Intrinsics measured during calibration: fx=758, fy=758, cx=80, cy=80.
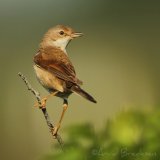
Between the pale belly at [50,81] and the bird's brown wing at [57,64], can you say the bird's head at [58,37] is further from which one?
the pale belly at [50,81]

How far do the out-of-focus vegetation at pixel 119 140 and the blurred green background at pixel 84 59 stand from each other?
10.7 ft

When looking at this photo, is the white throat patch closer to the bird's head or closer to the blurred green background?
the bird's head

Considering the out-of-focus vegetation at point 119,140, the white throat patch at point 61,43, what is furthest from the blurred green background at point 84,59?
the out-of-focus vegetation at point 119,140

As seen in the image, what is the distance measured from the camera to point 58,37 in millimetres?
6164

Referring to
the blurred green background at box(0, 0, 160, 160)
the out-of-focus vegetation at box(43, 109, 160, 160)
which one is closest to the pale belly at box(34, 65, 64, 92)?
the blurred green background at box(0, 0, 160, 160)

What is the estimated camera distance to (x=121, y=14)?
18.7 meters

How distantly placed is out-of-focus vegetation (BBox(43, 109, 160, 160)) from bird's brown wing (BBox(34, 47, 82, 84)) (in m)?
2.07

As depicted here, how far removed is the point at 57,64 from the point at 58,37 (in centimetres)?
131

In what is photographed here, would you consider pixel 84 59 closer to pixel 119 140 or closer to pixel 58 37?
pixel 58 37

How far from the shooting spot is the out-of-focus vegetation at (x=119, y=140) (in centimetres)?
221

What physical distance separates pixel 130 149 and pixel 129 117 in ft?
0.51

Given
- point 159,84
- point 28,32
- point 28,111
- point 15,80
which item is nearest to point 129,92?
point 159,84

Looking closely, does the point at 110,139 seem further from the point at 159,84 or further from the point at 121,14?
the point at 121,14

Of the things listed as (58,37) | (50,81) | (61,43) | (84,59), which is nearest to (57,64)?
(50,81)
